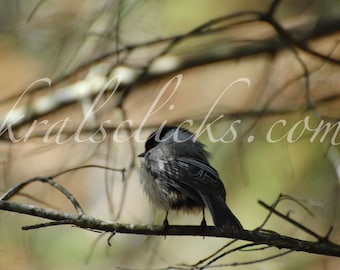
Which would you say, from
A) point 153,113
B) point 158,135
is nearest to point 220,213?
point 158,135

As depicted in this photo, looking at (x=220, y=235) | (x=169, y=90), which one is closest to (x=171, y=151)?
(x=220, y=235)

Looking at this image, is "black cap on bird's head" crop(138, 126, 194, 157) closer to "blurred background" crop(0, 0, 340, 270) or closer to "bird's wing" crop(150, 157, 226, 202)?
"blurred background" crop(0, 0, 340, 270)

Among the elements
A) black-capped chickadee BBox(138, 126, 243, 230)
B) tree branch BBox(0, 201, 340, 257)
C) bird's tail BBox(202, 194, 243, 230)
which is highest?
black-capped chickadee BBox(138, 126, 243, 230)

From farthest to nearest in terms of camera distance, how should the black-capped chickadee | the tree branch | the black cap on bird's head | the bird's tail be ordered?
the black cap on bird's head → the black-capped chickadee → the bird's tail → the tree branch

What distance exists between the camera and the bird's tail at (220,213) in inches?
120

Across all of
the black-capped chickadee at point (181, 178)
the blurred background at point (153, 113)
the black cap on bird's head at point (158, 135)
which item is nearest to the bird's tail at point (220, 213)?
the black-capped chickadee at point (181, 178)

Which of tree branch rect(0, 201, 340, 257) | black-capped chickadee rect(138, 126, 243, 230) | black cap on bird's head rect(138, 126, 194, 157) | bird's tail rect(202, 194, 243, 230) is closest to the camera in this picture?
tree branch rect(0, 201, 340, 257)

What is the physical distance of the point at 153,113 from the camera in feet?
17.7

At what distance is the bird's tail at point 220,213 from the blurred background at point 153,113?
0.54m

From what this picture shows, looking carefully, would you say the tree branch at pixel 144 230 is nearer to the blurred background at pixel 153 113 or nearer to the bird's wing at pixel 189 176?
the bird's wing at pixel 189 176

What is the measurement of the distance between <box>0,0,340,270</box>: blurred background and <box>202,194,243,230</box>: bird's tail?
0.54 metres

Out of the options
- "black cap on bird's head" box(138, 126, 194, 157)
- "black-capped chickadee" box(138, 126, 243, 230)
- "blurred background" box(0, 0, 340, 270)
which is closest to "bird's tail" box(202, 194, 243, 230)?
"black-capped chickadee" box(138, 126, 243, 230)

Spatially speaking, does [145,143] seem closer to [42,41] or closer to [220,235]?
[220,235]

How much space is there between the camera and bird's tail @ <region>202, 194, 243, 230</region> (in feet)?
10.0
